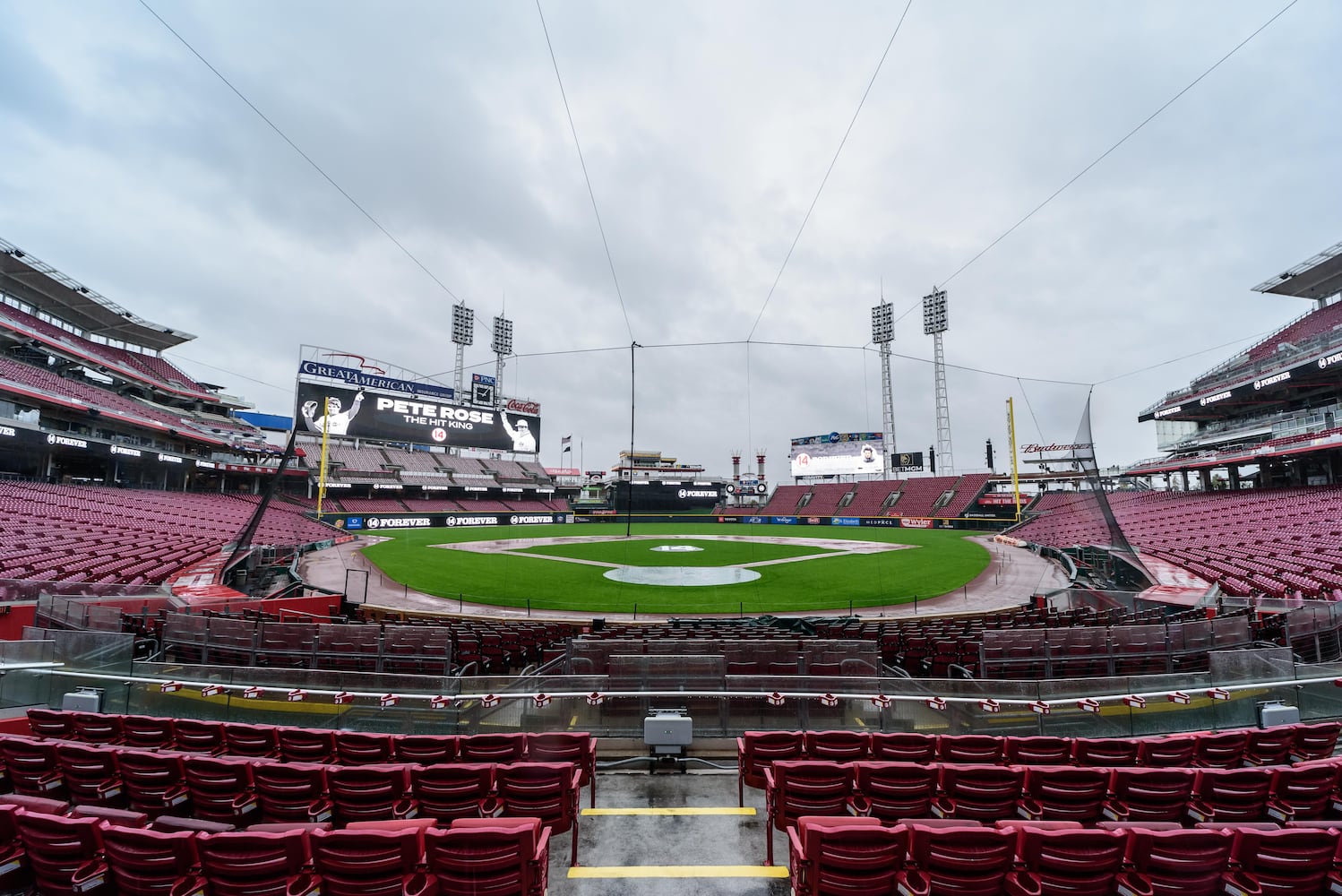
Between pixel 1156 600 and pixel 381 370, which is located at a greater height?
pixel 381 370

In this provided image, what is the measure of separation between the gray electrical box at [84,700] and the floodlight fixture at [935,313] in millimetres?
85392

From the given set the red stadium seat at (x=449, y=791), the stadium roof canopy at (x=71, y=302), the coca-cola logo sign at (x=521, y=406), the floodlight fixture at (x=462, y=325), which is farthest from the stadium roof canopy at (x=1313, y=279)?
the stadium roof canopy at (x=71, y=302)

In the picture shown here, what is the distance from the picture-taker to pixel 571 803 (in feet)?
18.1

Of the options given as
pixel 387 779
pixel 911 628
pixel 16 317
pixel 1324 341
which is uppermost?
pixel 16 317

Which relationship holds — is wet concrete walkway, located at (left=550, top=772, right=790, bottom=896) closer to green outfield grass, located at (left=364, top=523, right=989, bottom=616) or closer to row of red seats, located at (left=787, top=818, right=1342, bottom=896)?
row of red seats, located at (left=787, top=818, right=1342, bottom=896)

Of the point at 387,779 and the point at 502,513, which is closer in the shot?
the point at 387,779

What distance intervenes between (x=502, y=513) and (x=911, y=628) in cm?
6019

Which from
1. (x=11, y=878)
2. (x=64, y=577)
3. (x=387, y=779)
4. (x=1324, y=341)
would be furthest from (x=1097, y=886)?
(x=1324, y=341)

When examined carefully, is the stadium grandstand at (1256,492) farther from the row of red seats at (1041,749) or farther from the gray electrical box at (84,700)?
the gray electrical box at (84,700)

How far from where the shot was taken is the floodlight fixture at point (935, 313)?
77750 mm

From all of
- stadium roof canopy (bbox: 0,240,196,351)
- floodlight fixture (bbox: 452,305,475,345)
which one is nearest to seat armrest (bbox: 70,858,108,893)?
stadium roof canopy (bbox: 0,240,196,351)

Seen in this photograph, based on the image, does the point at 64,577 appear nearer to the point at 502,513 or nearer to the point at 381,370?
the point at 502,513

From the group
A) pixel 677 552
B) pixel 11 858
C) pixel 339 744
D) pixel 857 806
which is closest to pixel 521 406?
pixel 677 552

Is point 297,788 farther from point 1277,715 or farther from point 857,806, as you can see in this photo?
point 1277,715
